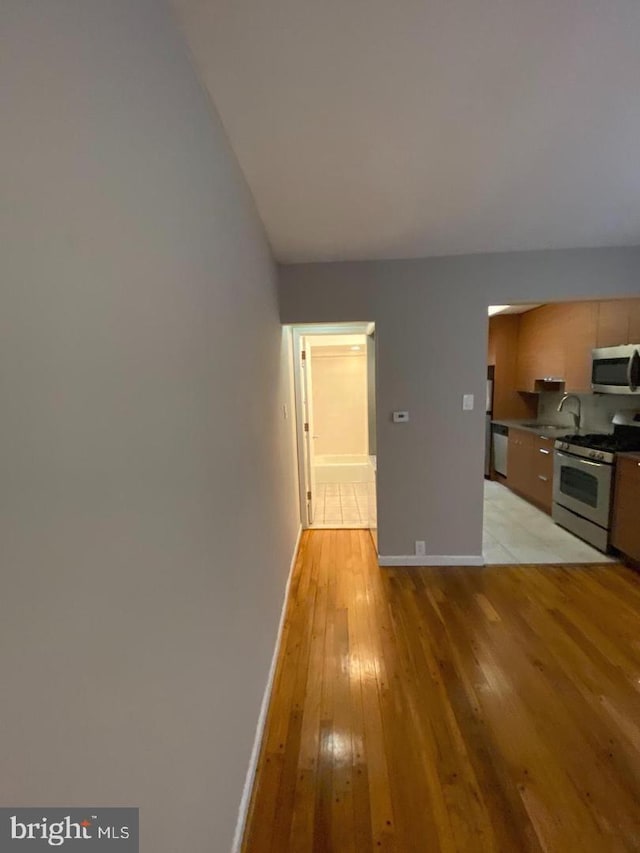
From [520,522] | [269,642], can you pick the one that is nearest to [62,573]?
[269,642]

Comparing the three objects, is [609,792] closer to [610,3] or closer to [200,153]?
[610,3]

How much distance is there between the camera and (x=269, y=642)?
1839mm

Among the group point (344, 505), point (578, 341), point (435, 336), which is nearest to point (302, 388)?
point (435, 336)

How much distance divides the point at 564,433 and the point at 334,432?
340cm

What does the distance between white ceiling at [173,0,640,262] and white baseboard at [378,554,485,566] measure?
2444 millimetres

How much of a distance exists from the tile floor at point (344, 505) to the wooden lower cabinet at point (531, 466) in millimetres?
1975

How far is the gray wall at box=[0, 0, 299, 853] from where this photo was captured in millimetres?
439

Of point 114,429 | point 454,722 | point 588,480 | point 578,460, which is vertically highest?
point 114,429

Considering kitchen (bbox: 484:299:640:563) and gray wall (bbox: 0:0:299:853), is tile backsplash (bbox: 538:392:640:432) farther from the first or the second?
gray wall (bbox: 0:0:299:853)

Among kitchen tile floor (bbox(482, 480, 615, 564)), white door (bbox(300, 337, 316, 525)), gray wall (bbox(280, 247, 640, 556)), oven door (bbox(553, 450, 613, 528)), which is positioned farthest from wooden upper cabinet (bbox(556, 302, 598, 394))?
white door (bbox(300, 337, 316, 525))

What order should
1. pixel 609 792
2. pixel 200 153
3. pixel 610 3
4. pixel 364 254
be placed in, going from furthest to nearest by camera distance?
1. pixel 364 254
2. pixel 609 792
3. pixel 200 153
4. pixel 610 3

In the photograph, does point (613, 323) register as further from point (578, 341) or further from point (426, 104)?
point (426, 104)

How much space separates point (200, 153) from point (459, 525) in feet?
9.38

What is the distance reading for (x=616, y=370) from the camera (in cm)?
329
